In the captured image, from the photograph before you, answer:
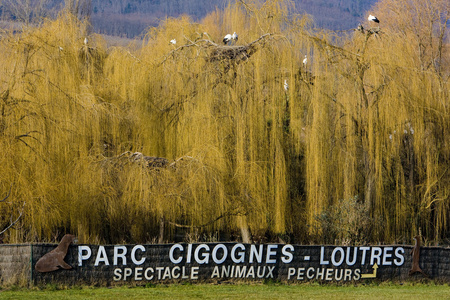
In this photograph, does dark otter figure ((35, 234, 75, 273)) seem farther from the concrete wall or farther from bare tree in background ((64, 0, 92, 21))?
bare tree in background ((64, 0, 92, 21))

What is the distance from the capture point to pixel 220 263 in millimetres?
14344

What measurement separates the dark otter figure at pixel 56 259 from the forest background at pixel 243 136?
8.21 ft

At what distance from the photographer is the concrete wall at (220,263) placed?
1320cm

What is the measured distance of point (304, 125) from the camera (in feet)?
62.6

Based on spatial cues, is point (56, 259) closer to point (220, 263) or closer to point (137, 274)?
point (137, 274)

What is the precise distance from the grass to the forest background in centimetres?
273

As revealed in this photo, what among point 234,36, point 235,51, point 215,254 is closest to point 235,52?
point 235,51

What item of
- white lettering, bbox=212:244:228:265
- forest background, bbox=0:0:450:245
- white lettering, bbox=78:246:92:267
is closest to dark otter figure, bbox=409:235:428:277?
forest background, bbox=0:0:450:245

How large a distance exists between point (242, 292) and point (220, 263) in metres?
1.06

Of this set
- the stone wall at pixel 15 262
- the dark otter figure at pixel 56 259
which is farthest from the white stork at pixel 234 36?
the stone wall at pixel 15 262

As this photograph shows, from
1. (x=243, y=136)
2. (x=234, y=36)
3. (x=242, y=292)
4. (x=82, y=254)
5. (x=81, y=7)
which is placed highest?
(x=81, y=7)

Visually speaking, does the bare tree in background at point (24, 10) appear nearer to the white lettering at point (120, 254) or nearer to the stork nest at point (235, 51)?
the stork nest at point (235, 51)

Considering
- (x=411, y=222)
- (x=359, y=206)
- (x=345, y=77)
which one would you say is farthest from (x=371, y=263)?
(x=345, y=77)

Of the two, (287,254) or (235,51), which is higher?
(235,51)
